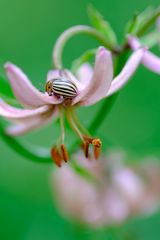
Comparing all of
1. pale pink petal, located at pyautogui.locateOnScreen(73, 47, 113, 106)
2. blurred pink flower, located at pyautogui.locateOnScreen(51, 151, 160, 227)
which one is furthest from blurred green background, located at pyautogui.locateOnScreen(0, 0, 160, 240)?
pale pink petal, located at pyautogui.locateOnScreen(73, 47, 113, 106)

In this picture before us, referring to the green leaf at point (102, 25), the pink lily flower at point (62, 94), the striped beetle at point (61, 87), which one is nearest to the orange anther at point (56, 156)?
the pink lily flower at point (62, 94)

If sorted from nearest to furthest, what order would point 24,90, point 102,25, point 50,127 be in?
point 24,90, point 102,25, point 50,127

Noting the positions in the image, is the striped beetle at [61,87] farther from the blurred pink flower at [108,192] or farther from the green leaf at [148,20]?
the blurred pink flower at [108,192]

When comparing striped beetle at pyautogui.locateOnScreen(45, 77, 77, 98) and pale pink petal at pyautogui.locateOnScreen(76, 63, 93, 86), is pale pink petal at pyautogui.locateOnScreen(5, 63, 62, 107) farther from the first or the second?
pale pink petal at pyautogui.locateOnScreen(76, 63, 93, 86)

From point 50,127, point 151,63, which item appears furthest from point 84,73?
point 50,127

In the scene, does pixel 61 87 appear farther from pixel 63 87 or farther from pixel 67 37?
pixel 67 37

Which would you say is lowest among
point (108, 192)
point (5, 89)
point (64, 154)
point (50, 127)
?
point (64, 154)
